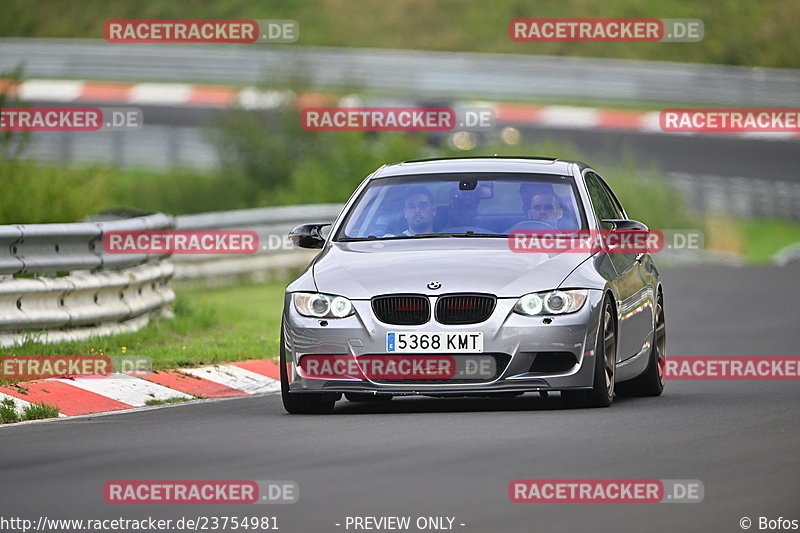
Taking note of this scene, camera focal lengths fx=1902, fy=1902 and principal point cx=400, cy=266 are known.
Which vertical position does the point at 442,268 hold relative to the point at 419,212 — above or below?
below

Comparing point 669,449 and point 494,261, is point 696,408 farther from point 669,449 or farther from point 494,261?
point 669,449

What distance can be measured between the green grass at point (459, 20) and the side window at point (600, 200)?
1424 inches

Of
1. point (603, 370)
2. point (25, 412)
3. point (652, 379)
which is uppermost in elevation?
point (652, 379)

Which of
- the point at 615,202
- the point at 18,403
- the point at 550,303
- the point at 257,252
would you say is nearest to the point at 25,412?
the point at 18,403

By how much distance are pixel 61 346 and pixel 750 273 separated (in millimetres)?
14625

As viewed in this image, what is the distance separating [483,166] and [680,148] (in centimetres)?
2913

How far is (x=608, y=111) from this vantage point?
4447 centimetres

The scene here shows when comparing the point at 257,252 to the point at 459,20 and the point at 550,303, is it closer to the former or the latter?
the point at 550,303

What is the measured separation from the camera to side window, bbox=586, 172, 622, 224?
1271 centimetres

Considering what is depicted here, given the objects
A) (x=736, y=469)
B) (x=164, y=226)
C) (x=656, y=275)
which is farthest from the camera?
(x=164, y=226)

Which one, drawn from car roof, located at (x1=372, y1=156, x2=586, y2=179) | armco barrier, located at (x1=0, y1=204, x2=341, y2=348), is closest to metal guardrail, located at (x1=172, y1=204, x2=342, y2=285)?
armco barrier, located at (x1=0, y1=204, x2=341, y2=348)

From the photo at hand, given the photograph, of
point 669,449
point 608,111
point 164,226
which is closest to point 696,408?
point 669,449

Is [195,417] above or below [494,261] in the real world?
below

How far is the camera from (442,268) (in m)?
11.3
